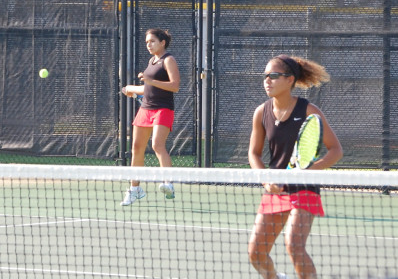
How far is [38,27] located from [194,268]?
18.7ft

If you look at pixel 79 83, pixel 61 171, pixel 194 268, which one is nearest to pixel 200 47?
pixel 79 83

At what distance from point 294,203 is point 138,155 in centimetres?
429

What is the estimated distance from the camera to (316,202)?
14.4ft

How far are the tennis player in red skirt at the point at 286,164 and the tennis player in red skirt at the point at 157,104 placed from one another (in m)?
3.58

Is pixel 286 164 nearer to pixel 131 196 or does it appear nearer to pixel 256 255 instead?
pixel 256 255

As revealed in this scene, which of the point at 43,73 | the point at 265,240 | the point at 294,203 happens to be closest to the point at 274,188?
the point at 294,203

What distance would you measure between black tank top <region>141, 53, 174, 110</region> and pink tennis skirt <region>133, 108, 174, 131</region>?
0.12 feet

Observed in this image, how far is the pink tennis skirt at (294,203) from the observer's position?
4.34 metres

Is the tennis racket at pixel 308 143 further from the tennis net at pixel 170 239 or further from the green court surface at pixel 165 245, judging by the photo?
the green court surface at pixel 165 245

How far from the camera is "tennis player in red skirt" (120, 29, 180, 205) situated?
27.1ft

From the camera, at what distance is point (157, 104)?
27.8 feet

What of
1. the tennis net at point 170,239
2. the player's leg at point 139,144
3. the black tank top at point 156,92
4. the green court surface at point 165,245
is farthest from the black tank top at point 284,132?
the player's leg at point 139,144

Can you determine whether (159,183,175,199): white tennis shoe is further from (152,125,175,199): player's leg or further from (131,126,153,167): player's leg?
(131,126,153,167): player's leg

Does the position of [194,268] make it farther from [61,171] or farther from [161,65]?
[161,65]
